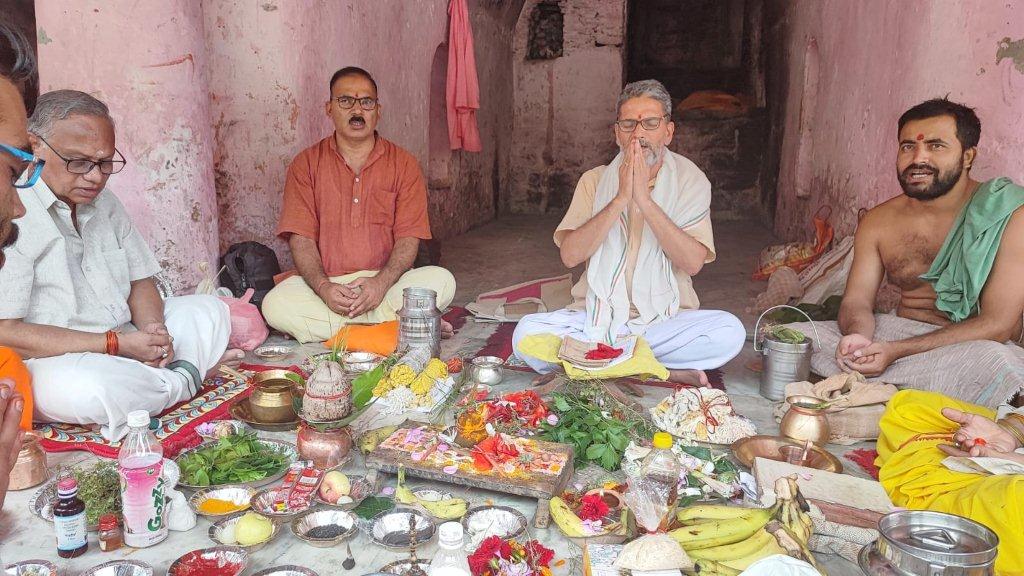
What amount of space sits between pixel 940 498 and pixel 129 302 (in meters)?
3.66

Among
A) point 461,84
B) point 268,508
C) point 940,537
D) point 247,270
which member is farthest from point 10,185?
point 461,84

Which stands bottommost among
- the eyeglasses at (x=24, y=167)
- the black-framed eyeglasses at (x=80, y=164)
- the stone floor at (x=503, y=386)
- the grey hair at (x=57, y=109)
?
the stone floor at (x=503, y=386)

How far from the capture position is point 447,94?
8.92 meters

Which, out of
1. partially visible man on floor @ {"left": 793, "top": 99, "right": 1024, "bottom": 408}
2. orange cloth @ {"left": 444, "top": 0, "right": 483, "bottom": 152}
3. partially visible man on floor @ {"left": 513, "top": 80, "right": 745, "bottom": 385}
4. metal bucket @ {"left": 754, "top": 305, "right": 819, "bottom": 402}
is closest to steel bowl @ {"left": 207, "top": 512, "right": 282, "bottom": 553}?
partially visible man on floor @ {"left": 513, "top": 80, "right": 745, "bottom": 385}

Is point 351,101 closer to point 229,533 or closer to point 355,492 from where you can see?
point 355,492

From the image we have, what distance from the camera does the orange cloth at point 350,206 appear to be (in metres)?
4.97

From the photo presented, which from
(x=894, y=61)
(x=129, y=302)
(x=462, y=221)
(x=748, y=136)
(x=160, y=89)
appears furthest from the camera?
(x=748, y=136)

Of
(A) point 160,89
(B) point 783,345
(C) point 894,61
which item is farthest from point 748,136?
(A) point 160,89

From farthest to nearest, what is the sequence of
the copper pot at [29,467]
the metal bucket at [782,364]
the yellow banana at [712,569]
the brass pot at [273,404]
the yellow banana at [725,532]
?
the metal bucket at [782,364] < the brass pot at [273,404] < the copper pot at [29,467] < the yellow banana at [725,532] < the yellow banana at [712,569]

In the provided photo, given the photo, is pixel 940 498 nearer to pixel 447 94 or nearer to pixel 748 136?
pixel 447 94

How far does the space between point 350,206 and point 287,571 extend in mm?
3252

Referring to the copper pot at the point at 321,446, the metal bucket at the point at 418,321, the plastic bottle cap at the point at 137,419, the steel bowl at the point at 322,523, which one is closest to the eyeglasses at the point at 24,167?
the plastic bottle cap at the point at 137,419

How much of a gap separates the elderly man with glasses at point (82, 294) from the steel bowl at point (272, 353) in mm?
819

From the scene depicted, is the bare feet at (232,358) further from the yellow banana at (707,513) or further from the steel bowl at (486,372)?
the yellow banana at (707,513)
